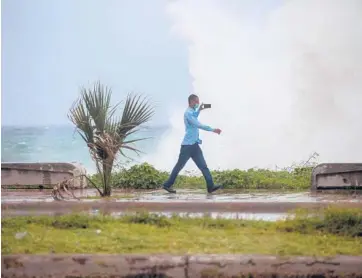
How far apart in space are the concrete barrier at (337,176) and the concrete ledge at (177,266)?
905mm

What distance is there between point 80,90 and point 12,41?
0.66 metres

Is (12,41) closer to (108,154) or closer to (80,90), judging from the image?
(80,90)

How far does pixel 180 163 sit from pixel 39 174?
3.50 feet

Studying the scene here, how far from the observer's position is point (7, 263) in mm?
4605

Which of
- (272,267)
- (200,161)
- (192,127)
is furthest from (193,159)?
(272,267)

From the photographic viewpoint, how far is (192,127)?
5383mm

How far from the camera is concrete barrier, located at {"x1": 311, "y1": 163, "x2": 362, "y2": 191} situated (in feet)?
17.5

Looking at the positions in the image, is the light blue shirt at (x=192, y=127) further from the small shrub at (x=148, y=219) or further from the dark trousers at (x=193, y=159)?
the small shrub at (x=148, y=219)

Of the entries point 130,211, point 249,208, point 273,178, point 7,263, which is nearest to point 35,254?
point 7,263

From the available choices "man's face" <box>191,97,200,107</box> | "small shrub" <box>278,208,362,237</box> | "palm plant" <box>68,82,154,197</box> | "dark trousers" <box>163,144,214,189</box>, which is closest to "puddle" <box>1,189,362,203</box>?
"dark trousers" <box>163,144,214,189</box>

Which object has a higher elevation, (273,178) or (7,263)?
(273,178)

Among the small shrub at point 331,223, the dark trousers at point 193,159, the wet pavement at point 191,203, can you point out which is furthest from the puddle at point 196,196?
the small shrub at point 331,223

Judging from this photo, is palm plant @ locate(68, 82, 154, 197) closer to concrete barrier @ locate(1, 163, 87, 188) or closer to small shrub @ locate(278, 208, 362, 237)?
concrete barrier @ locate(1, 163, 87, 188)

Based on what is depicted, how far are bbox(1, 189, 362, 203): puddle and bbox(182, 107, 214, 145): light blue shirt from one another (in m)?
0.50
